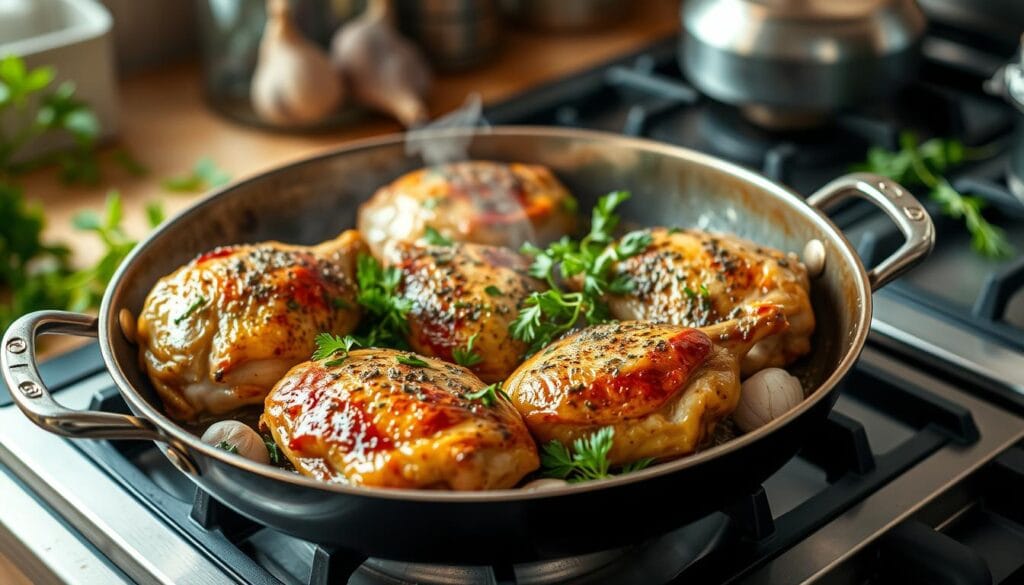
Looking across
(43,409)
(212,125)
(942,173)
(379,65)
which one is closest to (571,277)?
(43,409)

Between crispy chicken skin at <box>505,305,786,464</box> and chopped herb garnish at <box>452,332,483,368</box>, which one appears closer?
crispy chicken skin at <box>505,305,786,464</box>

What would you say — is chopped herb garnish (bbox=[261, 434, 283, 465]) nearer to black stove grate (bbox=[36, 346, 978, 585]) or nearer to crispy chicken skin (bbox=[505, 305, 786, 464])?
black stove grate (bbox=[36, 346, 978, 585])

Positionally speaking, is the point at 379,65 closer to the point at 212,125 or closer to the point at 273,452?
the point at 212,125

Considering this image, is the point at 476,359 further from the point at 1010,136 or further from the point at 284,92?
the point at 1010,136

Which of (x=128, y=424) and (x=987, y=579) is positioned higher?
(x=128, y=424)

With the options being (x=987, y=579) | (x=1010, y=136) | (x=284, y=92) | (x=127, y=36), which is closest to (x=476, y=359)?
(x=987, y=579)

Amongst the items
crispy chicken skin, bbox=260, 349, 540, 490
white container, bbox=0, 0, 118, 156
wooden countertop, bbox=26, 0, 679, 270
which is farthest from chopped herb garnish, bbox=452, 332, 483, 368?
white container, bbox=0, 0, 118, 156

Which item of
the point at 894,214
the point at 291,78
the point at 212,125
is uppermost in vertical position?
the point at 894,214
